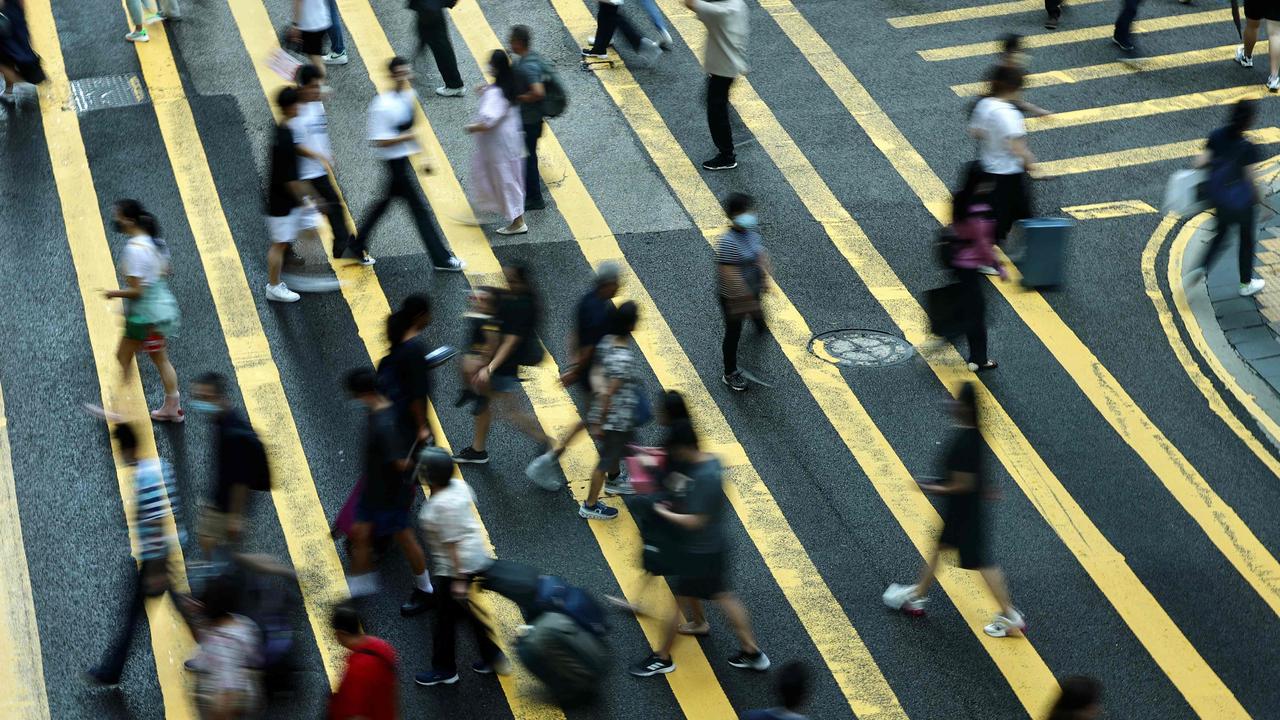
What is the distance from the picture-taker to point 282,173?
41.4ft

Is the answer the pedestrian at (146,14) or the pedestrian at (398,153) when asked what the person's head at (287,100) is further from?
the pedestrian at (146,14)

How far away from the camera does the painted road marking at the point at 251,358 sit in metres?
10.1

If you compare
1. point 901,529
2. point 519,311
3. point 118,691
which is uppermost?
point 519,311

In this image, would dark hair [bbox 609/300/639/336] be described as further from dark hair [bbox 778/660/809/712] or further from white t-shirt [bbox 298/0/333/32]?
white t-shirt [bbox 298/0/333/32]

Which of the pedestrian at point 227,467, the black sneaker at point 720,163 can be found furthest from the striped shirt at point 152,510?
the black sneaker at point 720,163

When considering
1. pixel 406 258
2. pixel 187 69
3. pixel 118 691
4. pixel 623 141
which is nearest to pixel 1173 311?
pixel 623 141

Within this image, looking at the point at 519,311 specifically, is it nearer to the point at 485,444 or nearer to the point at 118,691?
the point at 485,444

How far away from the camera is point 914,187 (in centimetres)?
1500

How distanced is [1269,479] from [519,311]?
226 inches

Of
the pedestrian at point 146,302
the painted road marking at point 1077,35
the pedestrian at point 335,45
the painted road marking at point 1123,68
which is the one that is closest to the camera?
the pedestrian at point 146,302

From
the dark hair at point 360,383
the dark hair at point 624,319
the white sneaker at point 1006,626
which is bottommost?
the white sneaker at point 1006,626

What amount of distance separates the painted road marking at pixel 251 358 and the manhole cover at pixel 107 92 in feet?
0.56

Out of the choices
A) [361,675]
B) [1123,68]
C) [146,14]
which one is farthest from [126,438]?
[1123,68]

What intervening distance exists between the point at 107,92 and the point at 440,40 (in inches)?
143
